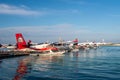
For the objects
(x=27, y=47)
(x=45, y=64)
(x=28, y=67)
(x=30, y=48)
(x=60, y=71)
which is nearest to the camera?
(x=60, y=71)

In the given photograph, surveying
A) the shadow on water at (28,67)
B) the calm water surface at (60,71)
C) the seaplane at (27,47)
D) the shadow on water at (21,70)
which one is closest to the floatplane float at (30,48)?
the seaplane at (27,47)

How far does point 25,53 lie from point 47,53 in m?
10.7

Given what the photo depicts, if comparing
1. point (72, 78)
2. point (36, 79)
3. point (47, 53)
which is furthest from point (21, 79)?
point (47, 53)

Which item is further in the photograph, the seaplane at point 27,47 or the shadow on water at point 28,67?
the seaplane at point 27,47

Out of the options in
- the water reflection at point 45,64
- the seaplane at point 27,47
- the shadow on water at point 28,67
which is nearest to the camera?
the shadow on water at point 28,67

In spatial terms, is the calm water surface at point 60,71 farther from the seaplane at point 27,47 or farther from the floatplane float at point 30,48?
the seaplane at point 27,47

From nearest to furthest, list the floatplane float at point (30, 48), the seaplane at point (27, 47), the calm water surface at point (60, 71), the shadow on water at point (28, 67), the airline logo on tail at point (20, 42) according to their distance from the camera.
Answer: the calm water surface at point (60, 71) → the shadow on water at point (28, 67) → the floatplane float at point (30, 48) → the seaplane at point (27, 47) → the airline logo on tail at point (20, 42)

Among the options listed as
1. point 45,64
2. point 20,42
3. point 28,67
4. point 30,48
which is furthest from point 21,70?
point 20,42

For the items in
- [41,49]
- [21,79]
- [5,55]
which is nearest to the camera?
[21,79]

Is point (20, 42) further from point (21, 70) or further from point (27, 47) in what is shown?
point (21, 70)

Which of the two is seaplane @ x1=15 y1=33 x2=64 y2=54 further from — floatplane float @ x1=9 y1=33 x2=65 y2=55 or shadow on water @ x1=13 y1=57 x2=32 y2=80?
shadow on water @ x1=13 y1=57 x2=32 y2=80

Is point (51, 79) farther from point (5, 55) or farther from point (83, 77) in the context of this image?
point (5, 55)

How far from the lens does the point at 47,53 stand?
109562 millimetres

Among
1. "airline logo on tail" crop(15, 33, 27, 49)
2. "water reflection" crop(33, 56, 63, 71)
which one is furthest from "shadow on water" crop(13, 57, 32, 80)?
"airline logo on tail" crop(15, 33, 27, 49)
